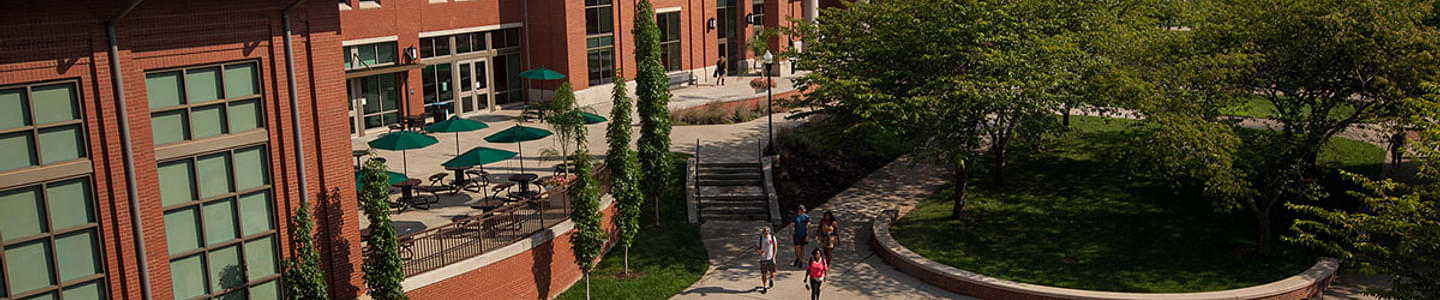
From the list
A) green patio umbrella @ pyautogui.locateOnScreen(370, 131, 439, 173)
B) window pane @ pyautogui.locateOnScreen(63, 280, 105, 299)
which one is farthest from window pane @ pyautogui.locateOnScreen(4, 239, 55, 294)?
green patio umbrella @ pyautogui.locateOnScreen(370, 131, 439, 173)

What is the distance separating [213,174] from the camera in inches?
662

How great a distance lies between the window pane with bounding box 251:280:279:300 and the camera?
17.8m

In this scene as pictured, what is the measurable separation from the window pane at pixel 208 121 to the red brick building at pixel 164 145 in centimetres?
2

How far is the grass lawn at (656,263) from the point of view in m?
23.4

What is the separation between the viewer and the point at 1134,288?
2283 centimetres

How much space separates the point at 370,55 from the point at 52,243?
19939 millimetres

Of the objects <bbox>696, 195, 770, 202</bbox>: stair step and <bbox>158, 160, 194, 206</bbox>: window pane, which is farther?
<bbox>696, 195, 770, 202</bbox>: stair step

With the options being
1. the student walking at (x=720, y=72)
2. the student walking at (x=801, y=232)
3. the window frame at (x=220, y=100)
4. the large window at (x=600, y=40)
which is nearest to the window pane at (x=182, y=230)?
the window frame at (x=220, y=100)

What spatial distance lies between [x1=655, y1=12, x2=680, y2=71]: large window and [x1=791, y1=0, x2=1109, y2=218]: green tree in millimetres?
19013

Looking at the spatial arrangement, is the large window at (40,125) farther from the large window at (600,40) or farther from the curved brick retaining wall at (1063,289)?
the large window at (600,40)

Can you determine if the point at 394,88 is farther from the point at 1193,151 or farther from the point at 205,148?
the point at 1193,151

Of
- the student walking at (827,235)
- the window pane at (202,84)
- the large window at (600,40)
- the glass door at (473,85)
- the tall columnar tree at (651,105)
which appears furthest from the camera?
the large window at (600,40)

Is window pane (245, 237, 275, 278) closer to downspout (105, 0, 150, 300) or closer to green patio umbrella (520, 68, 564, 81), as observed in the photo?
downspout (105, 0, 150, 300)

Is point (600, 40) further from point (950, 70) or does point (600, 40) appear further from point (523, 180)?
point (950, 70)
